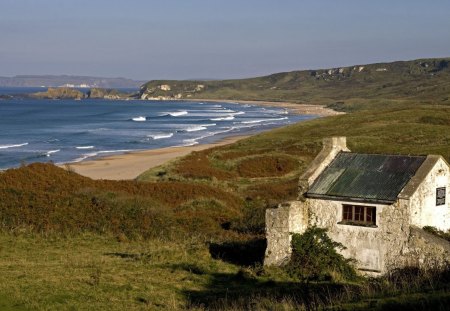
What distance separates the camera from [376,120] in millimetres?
83500

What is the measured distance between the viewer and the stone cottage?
19375 millimetres

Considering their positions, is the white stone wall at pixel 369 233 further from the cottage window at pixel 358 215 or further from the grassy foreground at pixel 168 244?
the grassy foreground at pixel 168 244

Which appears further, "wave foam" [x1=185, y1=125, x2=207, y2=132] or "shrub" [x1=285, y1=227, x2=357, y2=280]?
"wave foam" [x1=185, y1=125, x2=207, y2=132]

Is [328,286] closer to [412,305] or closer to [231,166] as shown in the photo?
[412,305]

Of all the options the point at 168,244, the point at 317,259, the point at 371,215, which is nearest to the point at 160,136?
the point at 168,244

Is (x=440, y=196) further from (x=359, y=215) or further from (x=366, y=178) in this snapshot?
(x=359, y=215)

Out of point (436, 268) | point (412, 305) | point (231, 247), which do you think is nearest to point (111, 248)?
point (231, 247)

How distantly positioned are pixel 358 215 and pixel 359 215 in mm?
40

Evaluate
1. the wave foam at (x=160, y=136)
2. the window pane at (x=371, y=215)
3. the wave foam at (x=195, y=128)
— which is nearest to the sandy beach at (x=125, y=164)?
the wave foam at (x=160, y=136)

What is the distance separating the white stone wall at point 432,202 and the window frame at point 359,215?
3.94 ft

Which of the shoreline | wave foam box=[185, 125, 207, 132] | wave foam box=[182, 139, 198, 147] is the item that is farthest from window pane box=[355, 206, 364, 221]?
wave foam box=[185, 125, 207, 132]

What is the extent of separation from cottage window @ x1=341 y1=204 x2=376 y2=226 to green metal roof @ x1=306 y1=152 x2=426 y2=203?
0.31m

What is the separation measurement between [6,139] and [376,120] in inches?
2124

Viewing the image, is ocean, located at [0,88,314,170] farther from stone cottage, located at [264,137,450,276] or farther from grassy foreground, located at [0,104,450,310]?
stone cottage, located at [264,137,450,276]
